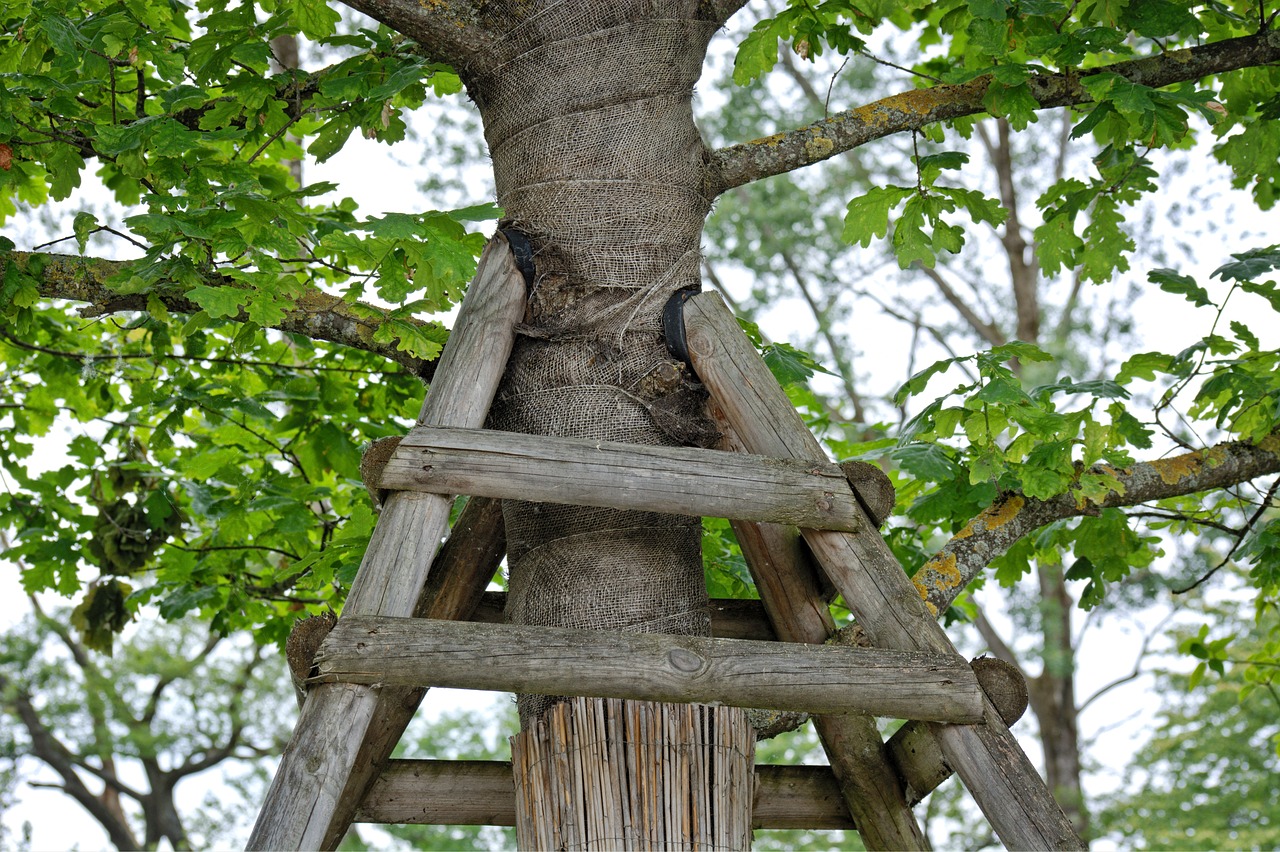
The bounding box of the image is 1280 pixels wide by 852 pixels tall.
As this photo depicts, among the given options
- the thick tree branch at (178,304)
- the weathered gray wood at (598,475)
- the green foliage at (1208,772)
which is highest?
the green foliage at (1208,772)

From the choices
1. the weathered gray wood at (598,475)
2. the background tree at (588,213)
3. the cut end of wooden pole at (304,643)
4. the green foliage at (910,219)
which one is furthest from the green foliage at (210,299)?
the green foliage at (910,219)

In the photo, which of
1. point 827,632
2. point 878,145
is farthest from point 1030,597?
point 827,632

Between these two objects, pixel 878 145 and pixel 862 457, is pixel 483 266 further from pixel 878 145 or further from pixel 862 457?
pixel 878 145

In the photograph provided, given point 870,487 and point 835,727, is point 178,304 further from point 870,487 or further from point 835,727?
point 835,727

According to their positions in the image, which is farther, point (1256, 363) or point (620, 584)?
point (1256, 363)

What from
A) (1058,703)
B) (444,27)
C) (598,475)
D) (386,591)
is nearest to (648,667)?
(598,475)

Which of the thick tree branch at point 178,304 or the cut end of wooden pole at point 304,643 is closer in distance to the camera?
the cut end of wooden pole at point 304,643

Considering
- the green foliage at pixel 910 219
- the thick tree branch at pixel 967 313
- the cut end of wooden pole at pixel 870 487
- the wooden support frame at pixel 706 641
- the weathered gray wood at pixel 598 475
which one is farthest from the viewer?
the thick tree branch at pixel 967 313

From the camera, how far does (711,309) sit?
308cm

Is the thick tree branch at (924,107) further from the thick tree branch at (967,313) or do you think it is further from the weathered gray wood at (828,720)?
the thick tree branch at (967,313)

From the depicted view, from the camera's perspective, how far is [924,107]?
3557 millimetres

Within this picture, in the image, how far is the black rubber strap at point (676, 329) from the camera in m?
3.06

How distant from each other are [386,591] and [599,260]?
3.59 feet

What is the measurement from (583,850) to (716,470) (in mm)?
863
